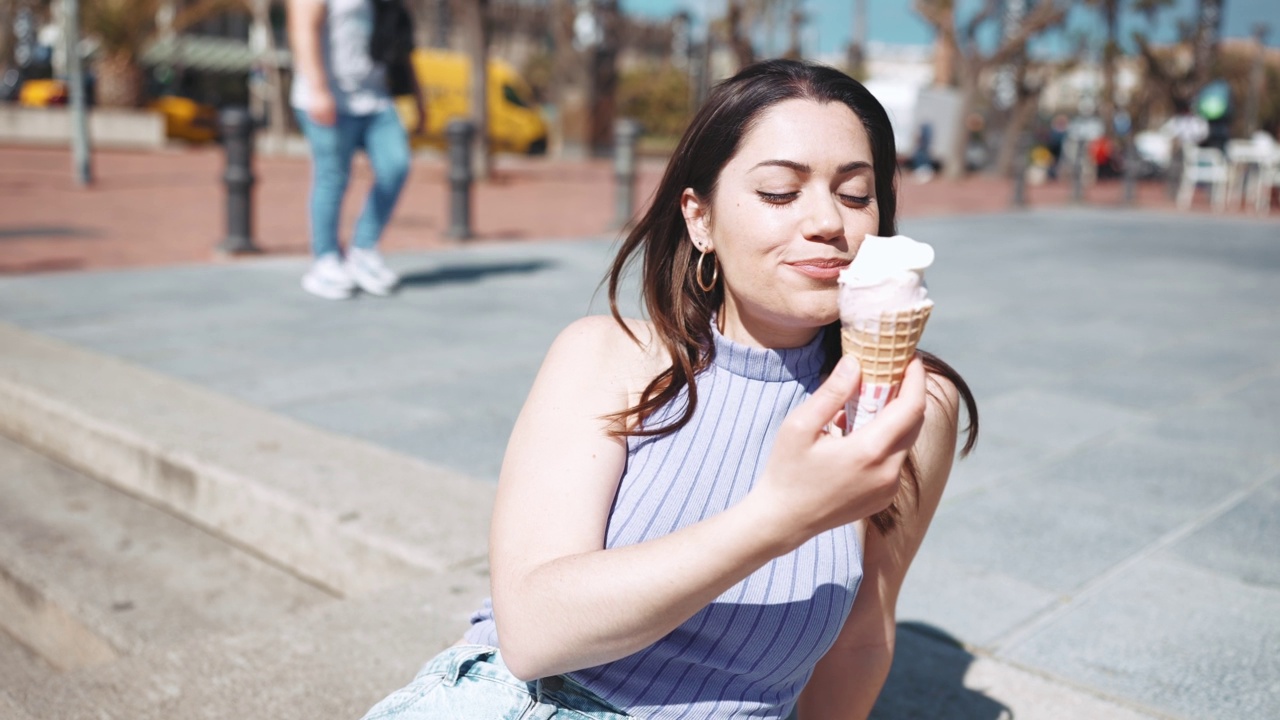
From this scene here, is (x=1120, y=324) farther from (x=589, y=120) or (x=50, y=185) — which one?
(x=589, y=120)

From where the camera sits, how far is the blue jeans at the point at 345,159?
6.27 m

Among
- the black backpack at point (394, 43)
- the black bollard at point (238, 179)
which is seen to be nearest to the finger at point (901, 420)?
the black backpack at point (394, 43)

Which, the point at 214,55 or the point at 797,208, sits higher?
the point at 214,55

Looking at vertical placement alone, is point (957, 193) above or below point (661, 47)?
below

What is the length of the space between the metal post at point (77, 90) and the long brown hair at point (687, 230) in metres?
11.7

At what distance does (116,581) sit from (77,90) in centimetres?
1097

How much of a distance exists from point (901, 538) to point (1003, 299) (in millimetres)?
6379

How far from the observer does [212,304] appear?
20.3 feet

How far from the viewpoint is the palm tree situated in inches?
879

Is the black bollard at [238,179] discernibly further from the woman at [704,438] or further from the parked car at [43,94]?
the parked car at [43,94]

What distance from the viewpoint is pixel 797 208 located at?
4.66 feet

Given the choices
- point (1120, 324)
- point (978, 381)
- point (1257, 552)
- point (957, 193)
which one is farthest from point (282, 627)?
point (957, 193)

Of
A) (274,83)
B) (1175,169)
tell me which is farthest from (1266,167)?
(274,83)

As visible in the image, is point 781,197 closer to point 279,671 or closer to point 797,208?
point 797,208
